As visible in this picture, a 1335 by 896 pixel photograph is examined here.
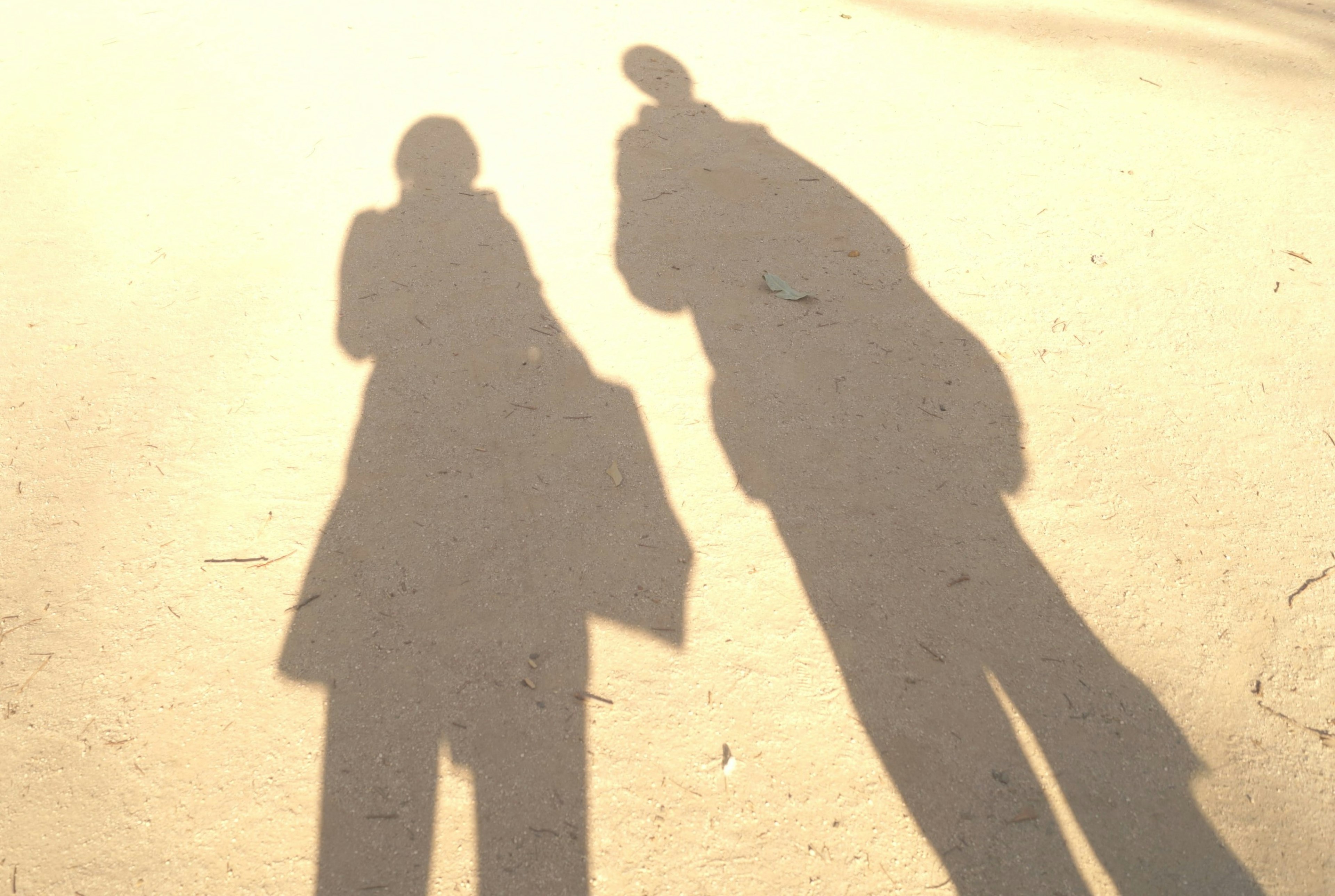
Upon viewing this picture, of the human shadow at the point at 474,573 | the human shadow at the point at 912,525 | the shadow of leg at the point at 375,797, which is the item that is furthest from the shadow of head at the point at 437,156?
the shadow of leg at the point at 375,797

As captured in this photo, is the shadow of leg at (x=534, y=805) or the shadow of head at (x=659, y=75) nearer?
the shadow of leg at (x=534, y=805)

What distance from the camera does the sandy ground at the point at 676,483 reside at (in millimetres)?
2559

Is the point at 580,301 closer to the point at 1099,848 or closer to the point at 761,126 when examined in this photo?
the point at 761,126

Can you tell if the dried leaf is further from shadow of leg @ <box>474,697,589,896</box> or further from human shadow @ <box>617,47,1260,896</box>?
shadow of leg @ <box>474,697,589,896</box>

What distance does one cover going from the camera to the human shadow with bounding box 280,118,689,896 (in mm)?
2555

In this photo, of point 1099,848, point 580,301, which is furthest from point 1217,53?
point 1099,848

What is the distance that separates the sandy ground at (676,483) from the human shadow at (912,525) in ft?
0.06

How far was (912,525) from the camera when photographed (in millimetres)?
3330

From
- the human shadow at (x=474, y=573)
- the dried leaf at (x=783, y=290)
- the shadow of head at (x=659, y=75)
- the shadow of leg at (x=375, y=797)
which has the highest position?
the shadow of head at (x=659, y=75)

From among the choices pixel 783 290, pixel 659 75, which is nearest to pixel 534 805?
pixel 783 290

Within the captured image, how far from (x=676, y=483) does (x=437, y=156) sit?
3.06 metres

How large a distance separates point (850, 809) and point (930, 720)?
0.41 m

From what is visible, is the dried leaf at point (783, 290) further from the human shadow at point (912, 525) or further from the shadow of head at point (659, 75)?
the shadow of head at point (659, 75)

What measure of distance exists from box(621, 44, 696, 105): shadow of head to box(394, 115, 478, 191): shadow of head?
1337 mm
